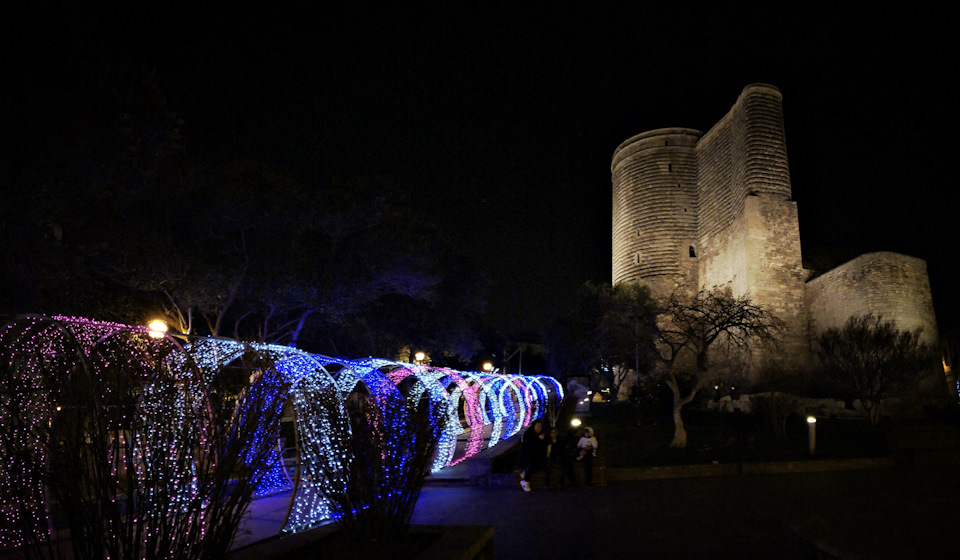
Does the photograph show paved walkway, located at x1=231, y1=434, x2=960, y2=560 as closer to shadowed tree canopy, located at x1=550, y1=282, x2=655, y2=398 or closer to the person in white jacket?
the person in white jacket

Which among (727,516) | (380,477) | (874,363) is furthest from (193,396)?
(874,363)

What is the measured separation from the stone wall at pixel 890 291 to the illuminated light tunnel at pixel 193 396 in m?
22.0

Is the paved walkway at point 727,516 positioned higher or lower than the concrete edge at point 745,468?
lower

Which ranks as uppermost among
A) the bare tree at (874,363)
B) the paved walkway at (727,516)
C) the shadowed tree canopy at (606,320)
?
the shadowed tree canopy at (606,320)

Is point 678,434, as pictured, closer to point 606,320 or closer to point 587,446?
point 587,446

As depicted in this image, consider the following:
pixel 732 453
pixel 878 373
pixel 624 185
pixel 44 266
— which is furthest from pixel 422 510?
pixel 624 185

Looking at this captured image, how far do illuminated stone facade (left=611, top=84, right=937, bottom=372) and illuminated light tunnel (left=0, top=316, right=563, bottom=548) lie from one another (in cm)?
2344

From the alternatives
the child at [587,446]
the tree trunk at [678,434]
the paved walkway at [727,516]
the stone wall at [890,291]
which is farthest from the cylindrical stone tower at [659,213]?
the child at [587,446]

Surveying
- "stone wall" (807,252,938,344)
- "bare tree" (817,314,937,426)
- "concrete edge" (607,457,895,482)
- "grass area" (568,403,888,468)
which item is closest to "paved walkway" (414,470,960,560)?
"concrete edge" (607,457,895,482)

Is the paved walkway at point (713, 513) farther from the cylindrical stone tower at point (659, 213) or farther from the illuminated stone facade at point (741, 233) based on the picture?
the cylindrical stone tower at point (659, 213)

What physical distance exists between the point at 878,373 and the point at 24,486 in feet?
69.1

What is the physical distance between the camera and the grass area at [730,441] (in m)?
12.1

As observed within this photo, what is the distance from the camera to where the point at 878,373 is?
1847 cm

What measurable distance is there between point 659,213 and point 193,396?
38.1 metres
